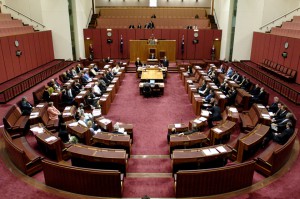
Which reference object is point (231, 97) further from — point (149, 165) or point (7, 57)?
point (7, 57)

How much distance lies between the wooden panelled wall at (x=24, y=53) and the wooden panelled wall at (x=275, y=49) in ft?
57.3

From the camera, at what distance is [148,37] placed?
81.0ft

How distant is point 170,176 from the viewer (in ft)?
24.1

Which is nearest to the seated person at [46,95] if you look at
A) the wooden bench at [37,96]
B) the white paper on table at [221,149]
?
the wooden bench at [37,96]

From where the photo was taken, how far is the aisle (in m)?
6.94

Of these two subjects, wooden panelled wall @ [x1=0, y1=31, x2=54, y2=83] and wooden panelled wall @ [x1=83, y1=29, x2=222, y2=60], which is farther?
wooden panelled wall @ [x1=83, y1=29, x2=222, y2=60]

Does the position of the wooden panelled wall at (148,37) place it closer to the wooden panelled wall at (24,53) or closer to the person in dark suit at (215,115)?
the wooden panelled wall at (24,53)

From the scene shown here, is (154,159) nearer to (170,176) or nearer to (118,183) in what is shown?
(170,176)

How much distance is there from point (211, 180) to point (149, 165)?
236 centimetres

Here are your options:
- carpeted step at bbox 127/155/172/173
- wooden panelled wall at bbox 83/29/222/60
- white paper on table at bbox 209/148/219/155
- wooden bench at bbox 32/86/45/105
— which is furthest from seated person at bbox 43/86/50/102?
wooden panelled wall at bbox 83/29/222/60

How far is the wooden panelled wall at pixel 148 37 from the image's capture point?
24.4 meters

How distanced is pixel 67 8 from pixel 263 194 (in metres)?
20.9

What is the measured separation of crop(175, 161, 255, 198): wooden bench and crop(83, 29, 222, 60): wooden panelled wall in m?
19.5

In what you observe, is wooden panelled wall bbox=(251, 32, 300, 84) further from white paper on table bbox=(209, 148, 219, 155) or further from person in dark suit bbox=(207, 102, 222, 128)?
white paper on table bbox=(209, 148, 219, 155)
